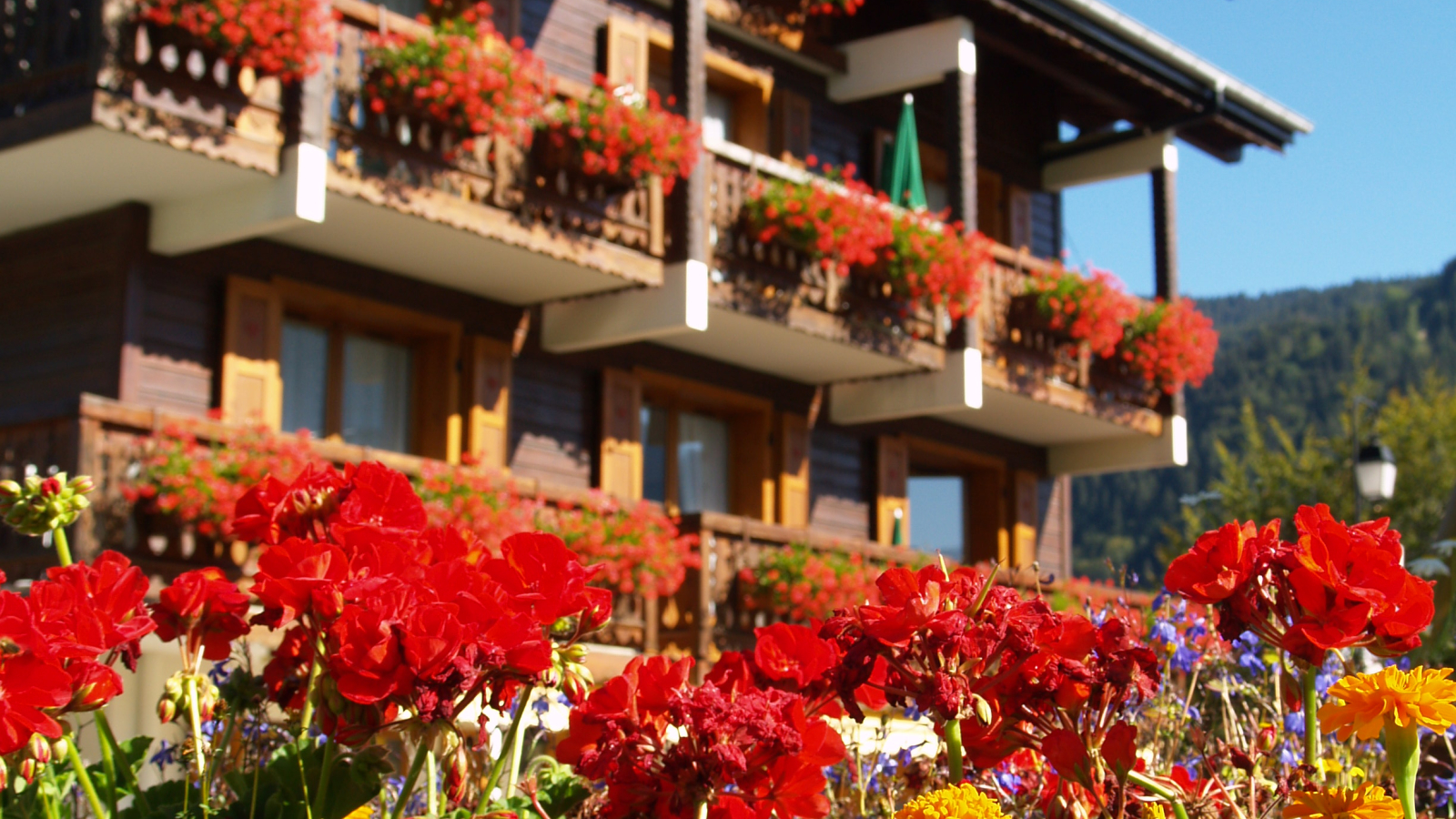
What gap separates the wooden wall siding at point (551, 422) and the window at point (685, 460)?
3.50ft

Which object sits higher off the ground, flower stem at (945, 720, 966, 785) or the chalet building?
the chalet building

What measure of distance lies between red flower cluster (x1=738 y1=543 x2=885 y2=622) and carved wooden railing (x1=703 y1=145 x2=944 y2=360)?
185 cm

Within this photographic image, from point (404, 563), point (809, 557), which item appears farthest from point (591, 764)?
point (809, 557)

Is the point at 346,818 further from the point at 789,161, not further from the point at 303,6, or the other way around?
the point at 789,161

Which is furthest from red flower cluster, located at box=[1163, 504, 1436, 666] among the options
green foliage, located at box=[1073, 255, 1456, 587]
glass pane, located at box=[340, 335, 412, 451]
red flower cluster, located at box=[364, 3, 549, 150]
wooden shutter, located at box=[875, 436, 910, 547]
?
green foliage, located at box=[1073, 255, 1456, 587]

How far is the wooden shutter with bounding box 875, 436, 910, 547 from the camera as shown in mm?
16109

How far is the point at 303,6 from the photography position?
9656 millimetres

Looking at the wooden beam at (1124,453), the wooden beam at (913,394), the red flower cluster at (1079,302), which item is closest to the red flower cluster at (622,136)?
the wooden beam at (913,394)

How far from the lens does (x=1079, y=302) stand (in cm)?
1500

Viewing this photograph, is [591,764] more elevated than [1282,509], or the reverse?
[1282,509]

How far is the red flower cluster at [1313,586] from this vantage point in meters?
2.03

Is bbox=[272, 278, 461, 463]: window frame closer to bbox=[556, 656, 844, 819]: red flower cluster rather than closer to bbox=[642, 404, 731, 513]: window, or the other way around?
bbox=[642, 404, 731, 513]: window

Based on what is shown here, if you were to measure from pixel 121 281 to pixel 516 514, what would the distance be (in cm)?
302

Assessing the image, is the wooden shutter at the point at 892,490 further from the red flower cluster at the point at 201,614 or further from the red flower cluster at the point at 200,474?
the red flower cluster at the point at 201,614
